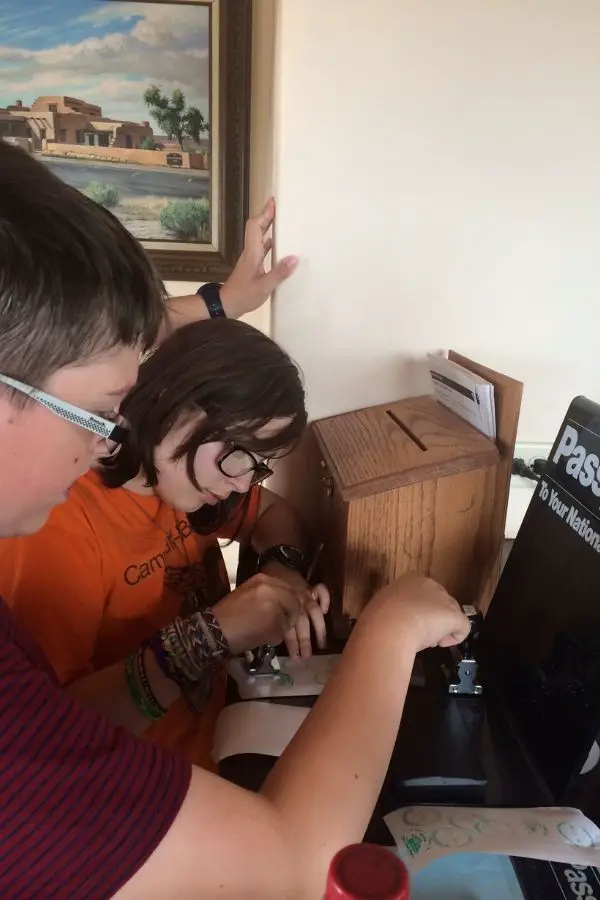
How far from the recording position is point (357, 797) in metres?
0.57

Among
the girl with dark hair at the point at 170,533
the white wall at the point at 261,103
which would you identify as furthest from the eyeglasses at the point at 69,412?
the white wall at the point at 261,103

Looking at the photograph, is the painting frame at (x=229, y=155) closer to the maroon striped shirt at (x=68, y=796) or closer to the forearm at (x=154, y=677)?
the forearm at (x=154, y=677)

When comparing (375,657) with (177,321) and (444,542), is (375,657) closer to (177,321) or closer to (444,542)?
(444,542)

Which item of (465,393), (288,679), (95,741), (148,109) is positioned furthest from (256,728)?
(148,109)

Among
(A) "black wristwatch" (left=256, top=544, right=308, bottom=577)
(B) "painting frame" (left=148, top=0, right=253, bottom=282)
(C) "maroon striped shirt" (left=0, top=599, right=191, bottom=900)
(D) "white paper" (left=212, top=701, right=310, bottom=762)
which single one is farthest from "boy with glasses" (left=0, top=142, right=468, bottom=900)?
(B) "painting frame" (left=148, top=0, right=253, bottom=282)

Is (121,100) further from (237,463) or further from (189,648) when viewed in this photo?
(189,648)

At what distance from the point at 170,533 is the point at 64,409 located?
61 centimetres

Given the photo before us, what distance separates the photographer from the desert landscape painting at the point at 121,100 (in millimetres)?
1603

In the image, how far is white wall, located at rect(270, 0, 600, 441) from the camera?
3.43ft

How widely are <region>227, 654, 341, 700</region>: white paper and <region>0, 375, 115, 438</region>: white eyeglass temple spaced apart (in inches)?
14.6

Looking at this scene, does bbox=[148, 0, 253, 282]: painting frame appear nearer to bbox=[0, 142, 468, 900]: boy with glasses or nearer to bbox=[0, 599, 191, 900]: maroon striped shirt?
bbox=[0, 142, 468, 900]: boy with glasses

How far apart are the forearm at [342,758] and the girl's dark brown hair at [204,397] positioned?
0.42 metres

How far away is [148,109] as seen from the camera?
5.47 feet

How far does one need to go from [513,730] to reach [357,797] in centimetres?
27
